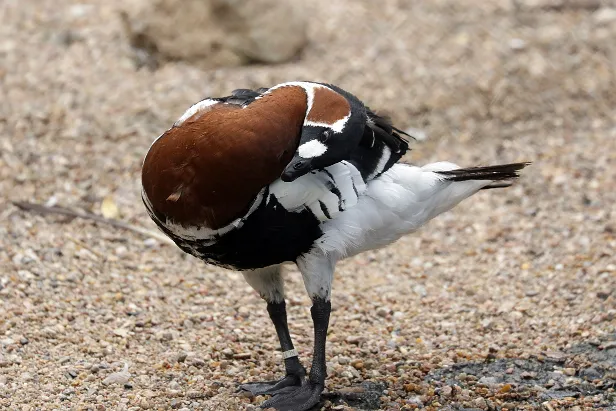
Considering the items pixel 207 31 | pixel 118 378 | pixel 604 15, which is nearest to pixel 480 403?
pixel 118 378

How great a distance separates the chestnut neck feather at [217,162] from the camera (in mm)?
3412

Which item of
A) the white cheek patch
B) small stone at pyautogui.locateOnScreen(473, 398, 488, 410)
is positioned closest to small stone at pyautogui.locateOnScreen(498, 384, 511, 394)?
small stone at pyautogui.locateOnScreen(473, 398, 488, 410)

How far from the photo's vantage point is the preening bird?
3.45 metres

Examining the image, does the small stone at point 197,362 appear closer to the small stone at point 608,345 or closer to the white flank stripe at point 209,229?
the white flank stripe at point 209,229

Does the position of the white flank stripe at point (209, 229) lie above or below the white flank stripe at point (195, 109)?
below

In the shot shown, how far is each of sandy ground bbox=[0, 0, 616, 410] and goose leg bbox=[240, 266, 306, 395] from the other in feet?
0.42

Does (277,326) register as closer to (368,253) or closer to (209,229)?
(209,229)

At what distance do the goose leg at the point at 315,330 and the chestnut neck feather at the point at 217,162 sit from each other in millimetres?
530

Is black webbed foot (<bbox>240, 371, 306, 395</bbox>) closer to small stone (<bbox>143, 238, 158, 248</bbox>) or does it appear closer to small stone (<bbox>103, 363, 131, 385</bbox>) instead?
small stone (<bbox>103, 363, 131, 385</bbox>)

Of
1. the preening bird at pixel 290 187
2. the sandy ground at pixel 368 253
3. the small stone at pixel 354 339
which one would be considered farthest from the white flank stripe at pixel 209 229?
the small stone at pixel 354 339

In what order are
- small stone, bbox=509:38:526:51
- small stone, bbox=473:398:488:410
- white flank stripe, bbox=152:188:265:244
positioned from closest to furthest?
white flank stripe, bbox=152:188:265:244 < small stone, bbox=473:398:488:410 < small stone, bbox=509:38:526:51

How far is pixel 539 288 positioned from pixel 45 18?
214 inches

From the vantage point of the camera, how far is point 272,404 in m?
4.14

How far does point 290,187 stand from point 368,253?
2.63 metres
